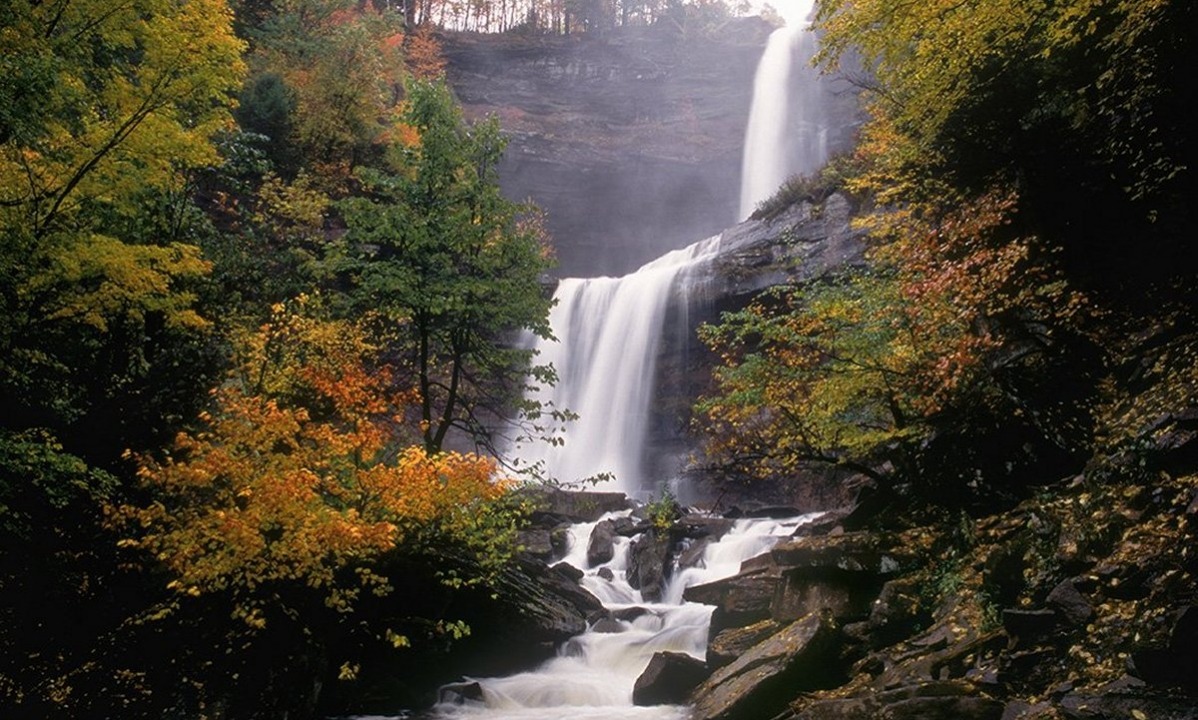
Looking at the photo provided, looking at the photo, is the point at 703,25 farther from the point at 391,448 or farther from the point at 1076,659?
the point at 1076,659

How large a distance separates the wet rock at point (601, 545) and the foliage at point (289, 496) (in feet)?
28.1

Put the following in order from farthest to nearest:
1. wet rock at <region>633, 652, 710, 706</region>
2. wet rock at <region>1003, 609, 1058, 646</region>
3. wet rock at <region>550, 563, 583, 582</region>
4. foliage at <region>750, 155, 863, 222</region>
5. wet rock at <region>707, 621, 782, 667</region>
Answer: foliage at <region>750, 155, 863, 222</region> < wet rock at <region>550, 563, 583, 582</region> < wet rock at <region>633, 652, 710, 706</region> < wet rock at <region>707, 621, 782, 667</region> < wet rock at <region>1003, 609, 1058, 646</region>

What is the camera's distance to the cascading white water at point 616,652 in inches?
455

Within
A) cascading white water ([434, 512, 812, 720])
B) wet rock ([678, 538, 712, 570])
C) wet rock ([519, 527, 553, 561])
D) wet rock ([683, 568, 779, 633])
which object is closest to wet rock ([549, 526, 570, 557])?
wet rock ([519, 527, 553, 561])

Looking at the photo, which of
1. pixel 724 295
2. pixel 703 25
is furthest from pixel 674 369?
pixel 703 25

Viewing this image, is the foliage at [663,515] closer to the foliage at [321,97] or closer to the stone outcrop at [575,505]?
the stone outcrop at [575,505]

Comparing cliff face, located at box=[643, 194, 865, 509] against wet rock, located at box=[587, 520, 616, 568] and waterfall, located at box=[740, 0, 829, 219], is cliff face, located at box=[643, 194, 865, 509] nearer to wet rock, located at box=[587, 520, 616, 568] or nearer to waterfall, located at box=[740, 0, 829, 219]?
wet rock, located at box=[587, 520, 616, 568]

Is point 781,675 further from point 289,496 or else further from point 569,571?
point 569,571

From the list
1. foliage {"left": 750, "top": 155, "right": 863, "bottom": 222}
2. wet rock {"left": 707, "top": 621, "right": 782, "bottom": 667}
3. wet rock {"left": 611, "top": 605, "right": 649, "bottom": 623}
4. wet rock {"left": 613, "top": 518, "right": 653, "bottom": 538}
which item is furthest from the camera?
foliage {"left": 750, "top": 155, "right": 863, "bottom": 222}

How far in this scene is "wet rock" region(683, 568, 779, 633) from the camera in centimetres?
1206

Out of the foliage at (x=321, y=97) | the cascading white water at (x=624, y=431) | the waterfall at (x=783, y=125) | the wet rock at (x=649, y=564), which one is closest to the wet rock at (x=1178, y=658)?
the cascading white water at (x=624, y=431)

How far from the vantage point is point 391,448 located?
13.5 meters

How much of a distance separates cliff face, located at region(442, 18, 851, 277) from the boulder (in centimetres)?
3497

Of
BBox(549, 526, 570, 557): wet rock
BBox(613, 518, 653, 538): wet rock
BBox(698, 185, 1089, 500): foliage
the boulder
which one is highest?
BBox(698, 185, 1089, 500): foliage
